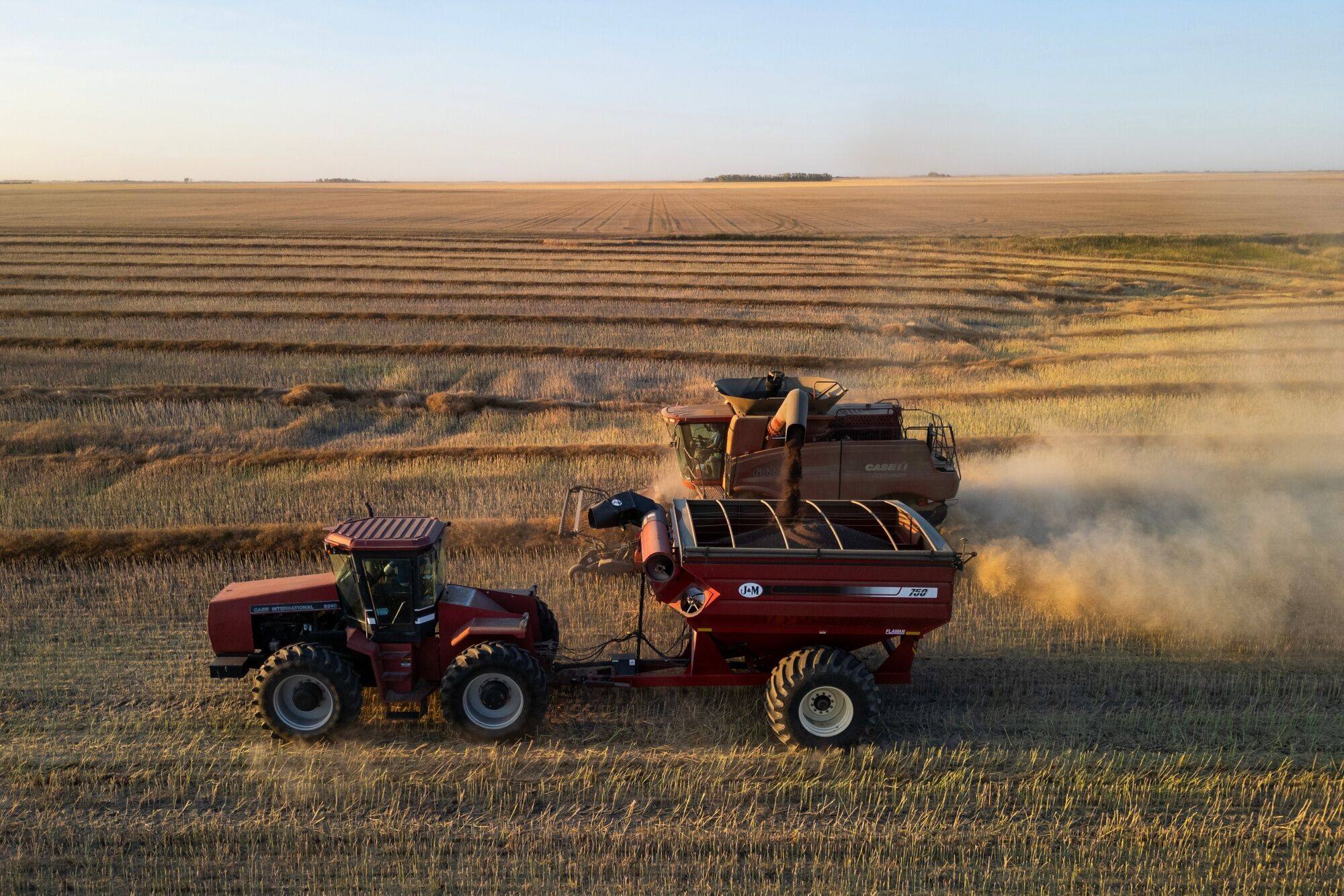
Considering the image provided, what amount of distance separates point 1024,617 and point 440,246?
131 ft

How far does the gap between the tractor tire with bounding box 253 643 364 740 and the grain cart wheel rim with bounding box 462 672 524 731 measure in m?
0.83

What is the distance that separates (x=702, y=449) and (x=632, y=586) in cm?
253

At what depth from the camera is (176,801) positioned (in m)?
6.47

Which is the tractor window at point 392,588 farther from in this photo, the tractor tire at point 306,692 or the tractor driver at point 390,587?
the tractor tire at point 306,692

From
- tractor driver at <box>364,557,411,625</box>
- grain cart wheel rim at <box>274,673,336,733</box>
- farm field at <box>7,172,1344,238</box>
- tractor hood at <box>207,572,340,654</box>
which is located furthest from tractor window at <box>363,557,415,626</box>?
farm field at <box>7,172,1344,238</box>

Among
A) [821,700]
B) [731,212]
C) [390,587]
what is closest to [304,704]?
[390,587]

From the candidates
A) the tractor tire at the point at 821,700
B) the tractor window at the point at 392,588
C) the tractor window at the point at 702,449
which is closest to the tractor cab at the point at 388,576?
the tractor window at the point at 392,588

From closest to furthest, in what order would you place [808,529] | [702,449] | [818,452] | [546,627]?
[808,529], [546,627], [818,452], [702,449]

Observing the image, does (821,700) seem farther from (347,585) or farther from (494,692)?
(347,585)

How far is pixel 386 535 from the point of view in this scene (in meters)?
7.08

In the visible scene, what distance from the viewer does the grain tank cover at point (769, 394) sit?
473 inches

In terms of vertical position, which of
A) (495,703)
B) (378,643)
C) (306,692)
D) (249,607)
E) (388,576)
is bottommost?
(495,703)

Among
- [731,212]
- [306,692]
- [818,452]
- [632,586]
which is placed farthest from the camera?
[731,212]

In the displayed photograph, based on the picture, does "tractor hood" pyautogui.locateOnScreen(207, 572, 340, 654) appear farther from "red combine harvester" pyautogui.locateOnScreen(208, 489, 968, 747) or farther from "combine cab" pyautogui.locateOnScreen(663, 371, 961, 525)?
"combine cab" pyautogui.locateOnScreen(663, 371, 961, 525)
